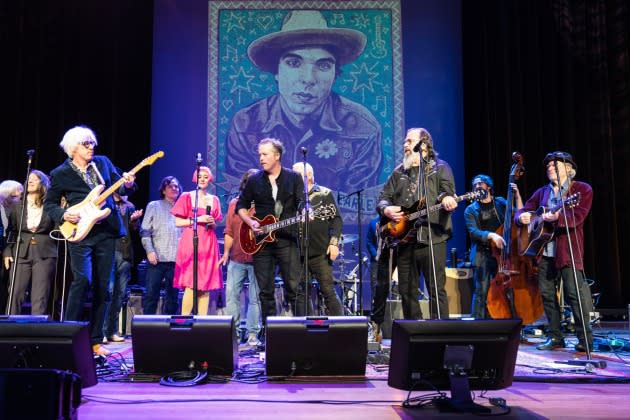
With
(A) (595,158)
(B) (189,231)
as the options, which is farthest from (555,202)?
(A) (595,158)

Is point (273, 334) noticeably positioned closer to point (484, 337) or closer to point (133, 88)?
point (484, 337)

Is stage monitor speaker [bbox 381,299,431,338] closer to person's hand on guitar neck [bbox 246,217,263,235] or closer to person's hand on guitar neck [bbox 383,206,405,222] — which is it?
person's hand on guitar neck [bbox 383,206,405,222]

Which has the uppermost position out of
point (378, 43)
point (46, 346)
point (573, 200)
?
point (378, 43)

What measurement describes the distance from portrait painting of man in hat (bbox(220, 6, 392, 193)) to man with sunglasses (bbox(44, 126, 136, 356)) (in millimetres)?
4477

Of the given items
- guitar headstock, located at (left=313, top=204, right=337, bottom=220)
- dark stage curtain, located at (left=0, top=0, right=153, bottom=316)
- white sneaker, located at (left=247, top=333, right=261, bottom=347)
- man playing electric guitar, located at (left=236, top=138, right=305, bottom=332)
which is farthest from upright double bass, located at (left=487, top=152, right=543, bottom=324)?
dark stage curtain, located at (left=0, top=0, right=153, bottom=316)

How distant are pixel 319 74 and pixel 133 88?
3031 millimetres

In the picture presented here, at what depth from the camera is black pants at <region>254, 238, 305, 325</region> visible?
5203mm

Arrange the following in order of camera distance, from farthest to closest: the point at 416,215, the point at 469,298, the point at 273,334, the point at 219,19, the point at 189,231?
the point at 219,19 < the point at 469,298 < the point at 189,231 < the point at 416,215 < the point at 273,334

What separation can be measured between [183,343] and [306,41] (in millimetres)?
6900

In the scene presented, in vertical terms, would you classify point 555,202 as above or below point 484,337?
above

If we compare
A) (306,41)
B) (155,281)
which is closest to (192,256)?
(155,281)

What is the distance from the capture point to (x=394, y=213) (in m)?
5.24

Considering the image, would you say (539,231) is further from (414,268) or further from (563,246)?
(414,268)

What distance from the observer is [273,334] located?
3912 millimetres
